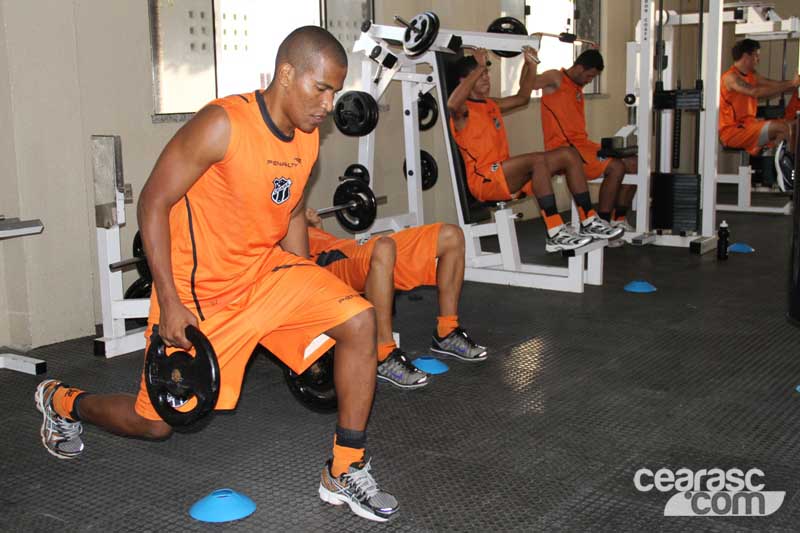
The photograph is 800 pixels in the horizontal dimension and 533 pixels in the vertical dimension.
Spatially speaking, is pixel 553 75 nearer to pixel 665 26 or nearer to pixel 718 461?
pixel 665 26

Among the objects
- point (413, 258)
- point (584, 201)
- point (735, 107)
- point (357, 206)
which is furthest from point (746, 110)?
point (413, 258)

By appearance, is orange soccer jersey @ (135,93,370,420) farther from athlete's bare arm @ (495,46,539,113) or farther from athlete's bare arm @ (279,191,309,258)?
athlete's bare arm @ (495,46,539,113)

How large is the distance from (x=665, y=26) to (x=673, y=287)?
6.93ft

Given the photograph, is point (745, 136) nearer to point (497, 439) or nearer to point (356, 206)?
point (356, 206)

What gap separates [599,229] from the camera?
429cm

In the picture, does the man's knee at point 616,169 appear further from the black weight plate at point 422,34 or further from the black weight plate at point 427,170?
the black weight plate at point 422,34

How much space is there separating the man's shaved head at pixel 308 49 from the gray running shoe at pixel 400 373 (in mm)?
1215

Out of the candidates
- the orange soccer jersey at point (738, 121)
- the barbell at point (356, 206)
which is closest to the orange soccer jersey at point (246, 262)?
the barbell at point (356, 206)

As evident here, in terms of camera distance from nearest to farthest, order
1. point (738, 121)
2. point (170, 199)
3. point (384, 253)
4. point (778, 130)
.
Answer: point (170, 199), point (384, 253), point (778, 130), point (738, 121)

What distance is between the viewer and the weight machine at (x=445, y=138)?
3.87 m

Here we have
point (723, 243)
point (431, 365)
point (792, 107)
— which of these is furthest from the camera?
point (792, 107)

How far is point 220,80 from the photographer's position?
4.11 m

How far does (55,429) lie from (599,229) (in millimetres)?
2831

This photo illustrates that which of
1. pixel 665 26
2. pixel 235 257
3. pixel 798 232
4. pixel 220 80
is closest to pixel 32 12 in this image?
pixel 220 80
